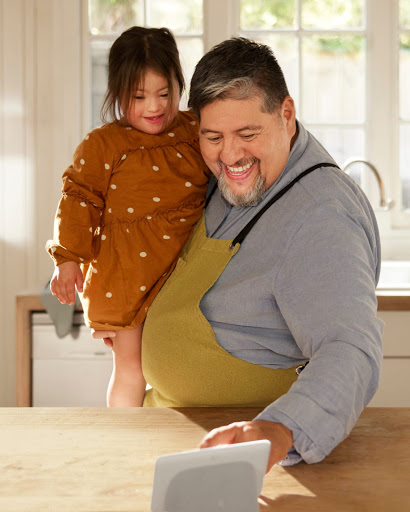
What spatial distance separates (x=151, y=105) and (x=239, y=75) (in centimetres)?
36

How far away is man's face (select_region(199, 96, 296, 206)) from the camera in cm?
131

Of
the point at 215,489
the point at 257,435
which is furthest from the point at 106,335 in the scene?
the point at 215,489

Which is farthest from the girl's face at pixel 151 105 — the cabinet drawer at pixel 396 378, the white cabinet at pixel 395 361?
the cabinet drawer at pixel 396 378

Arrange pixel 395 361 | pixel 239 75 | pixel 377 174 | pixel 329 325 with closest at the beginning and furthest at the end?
pixel 329 325, pixel 239 75, pixel 395 361, pixel 377 174

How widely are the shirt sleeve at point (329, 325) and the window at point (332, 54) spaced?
2.19m

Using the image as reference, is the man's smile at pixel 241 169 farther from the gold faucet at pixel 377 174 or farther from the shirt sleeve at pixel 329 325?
the gold faucet at pixel 377 174

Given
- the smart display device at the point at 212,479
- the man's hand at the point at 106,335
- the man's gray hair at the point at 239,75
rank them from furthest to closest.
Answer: the man's hand at the point at 106,335
the man's gray hair at the point at 239,75
the smart display device at the point at 212,479

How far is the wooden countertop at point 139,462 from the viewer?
0.89 m

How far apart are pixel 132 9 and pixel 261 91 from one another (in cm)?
230

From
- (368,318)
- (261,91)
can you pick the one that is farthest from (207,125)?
(368,318)

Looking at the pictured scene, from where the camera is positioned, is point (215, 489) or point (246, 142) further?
point (246, 142)

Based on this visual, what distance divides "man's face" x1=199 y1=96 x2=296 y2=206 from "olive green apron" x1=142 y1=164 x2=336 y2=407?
2.1 inches

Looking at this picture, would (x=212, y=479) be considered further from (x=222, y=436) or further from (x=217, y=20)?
(x=217, y=20)

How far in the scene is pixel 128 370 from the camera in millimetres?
1670
